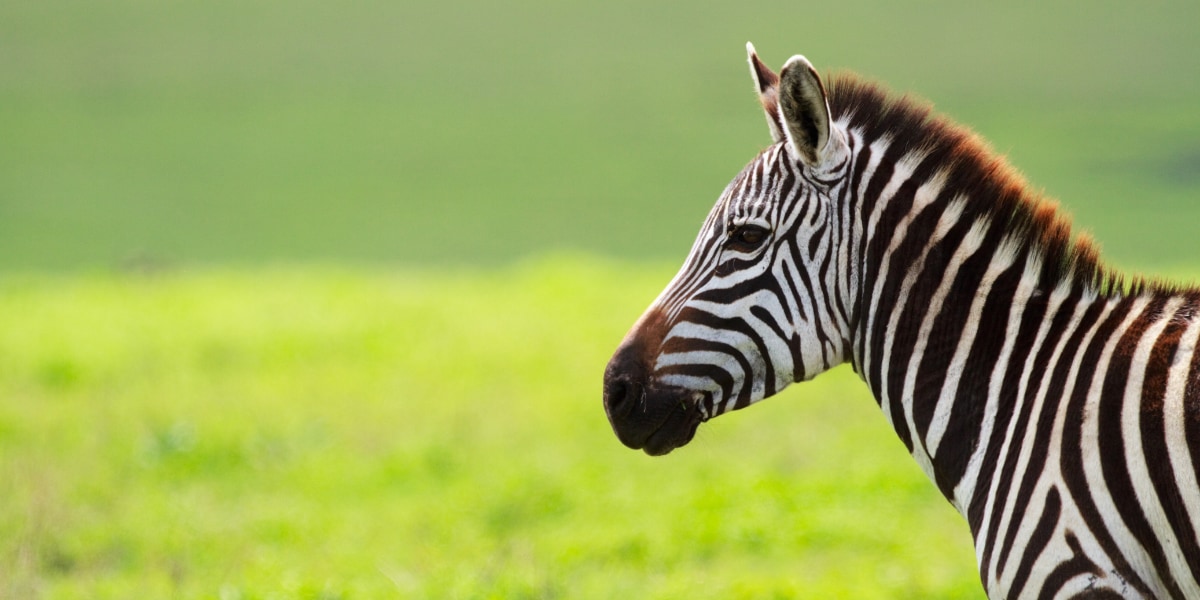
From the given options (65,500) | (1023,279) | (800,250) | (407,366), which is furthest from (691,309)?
(407,366)

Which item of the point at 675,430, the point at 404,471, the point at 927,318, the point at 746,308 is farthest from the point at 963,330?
the point at 404,471

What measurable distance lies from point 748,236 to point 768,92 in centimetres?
58

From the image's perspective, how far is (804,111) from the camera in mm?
3541

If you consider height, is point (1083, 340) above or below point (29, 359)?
below

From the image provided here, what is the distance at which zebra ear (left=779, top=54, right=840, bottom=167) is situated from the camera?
3.41 m

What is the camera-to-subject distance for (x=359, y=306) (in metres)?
15.4

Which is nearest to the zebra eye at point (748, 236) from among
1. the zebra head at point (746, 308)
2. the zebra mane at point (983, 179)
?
the zebra head at point (746, 308)

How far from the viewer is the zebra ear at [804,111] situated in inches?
134

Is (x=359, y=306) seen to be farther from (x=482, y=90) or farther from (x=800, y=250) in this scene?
(x=482, y=90)

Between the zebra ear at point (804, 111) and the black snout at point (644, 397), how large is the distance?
75cm

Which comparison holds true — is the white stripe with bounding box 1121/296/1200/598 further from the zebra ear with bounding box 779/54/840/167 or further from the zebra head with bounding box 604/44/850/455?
the zebra ear with bounding box 779/54/840/167

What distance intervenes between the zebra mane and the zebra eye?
0.49m

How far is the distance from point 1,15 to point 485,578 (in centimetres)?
3985

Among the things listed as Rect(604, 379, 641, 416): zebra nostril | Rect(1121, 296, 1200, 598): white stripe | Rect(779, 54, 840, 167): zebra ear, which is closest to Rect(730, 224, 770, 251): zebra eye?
Rect(779, 54, 840, 167): zebra ear
